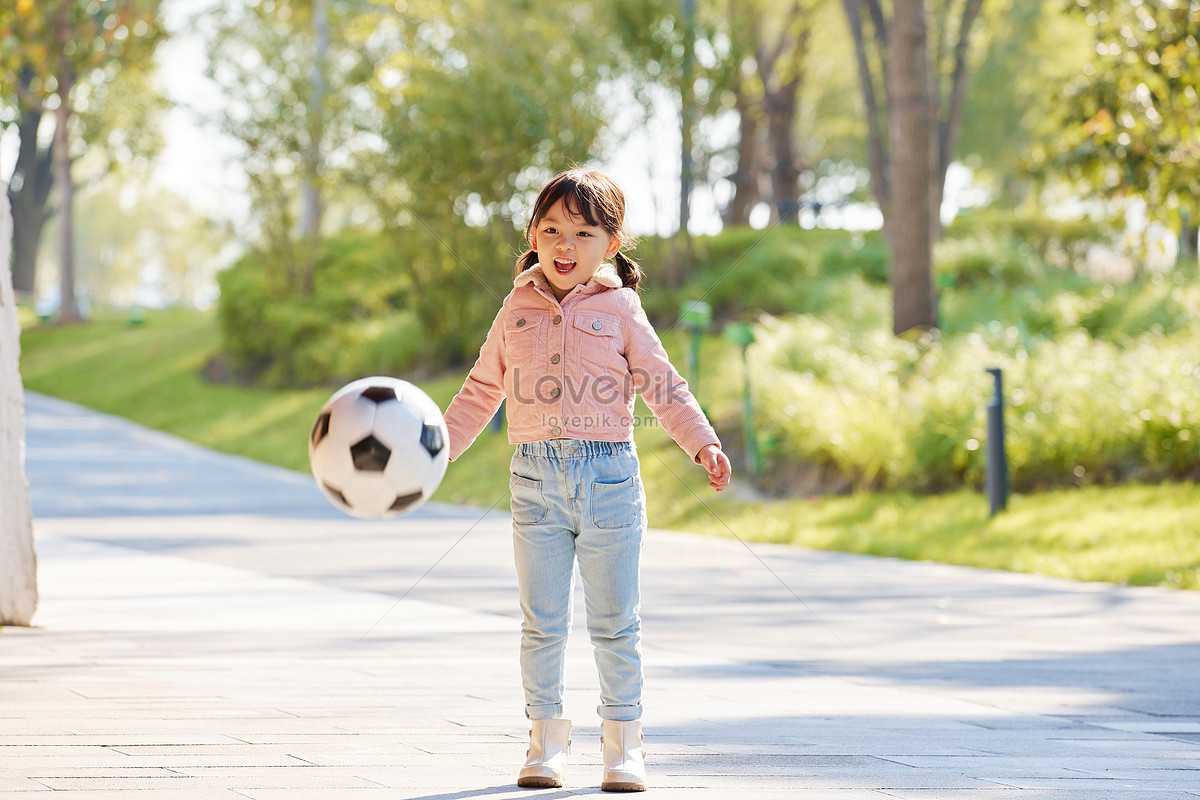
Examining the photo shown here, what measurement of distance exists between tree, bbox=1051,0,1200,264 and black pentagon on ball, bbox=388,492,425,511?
8048 mm

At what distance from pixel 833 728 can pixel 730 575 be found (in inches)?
178

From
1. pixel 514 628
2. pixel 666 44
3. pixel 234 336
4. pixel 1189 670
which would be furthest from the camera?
pixel 234 336

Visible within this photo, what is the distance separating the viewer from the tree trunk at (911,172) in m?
14.7

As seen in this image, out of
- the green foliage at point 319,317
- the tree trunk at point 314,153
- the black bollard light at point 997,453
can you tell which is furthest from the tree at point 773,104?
the black bollard light at point 997,453

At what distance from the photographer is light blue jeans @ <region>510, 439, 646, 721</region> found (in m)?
Answer: 3.97

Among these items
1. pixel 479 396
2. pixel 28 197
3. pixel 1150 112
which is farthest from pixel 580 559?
pixel 28 197

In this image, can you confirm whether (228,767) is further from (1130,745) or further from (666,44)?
(666,44)

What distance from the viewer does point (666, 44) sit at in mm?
21281

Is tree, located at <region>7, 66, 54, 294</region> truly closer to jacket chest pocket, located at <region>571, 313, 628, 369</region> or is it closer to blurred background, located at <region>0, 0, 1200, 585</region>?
blurred background, located at <region>0, 0, 1200, 585</region>

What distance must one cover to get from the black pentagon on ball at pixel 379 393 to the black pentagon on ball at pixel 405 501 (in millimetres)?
277

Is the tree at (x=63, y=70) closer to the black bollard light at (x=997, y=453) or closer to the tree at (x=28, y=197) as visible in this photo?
the tree at (x=28, y=197)

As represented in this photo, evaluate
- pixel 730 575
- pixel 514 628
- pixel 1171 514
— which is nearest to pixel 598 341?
pixel 514 628

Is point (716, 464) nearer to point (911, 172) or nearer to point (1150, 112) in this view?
point (1150, 112)

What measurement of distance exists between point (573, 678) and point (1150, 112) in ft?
24.7
